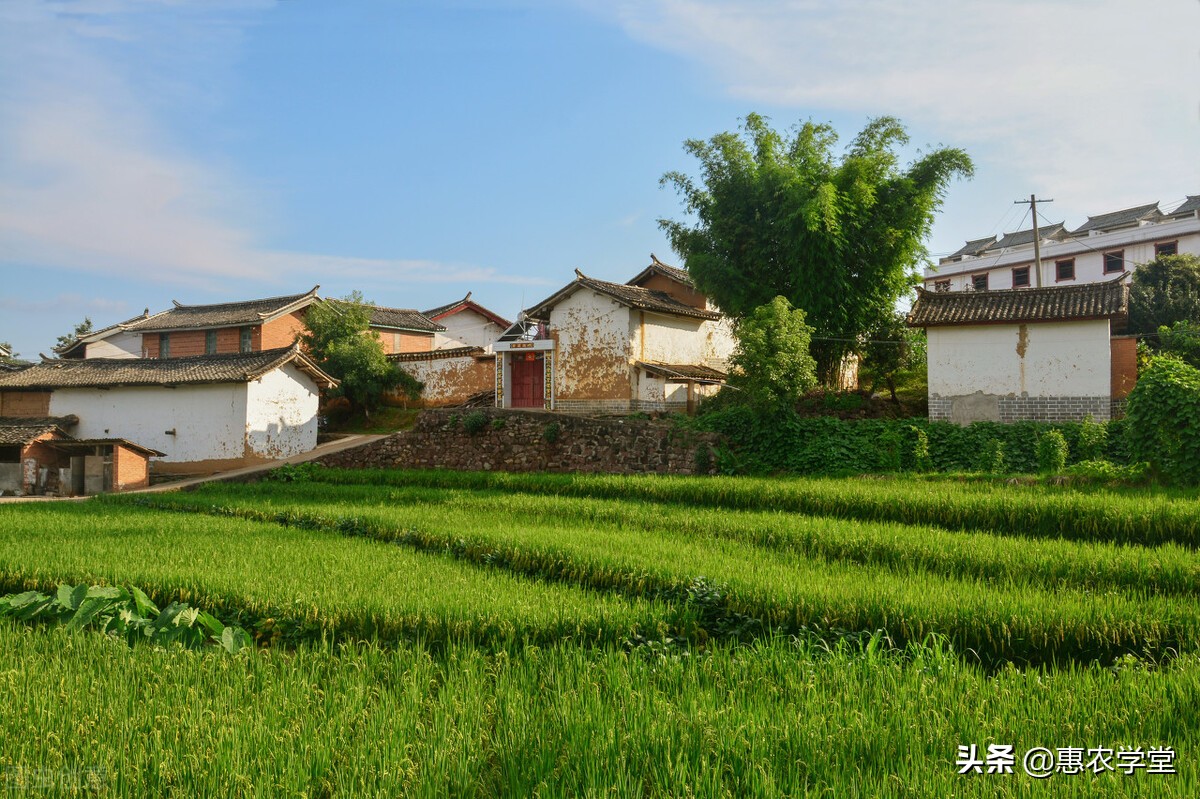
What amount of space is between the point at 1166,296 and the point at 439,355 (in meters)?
26.2

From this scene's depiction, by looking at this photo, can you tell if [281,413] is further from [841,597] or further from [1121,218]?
[1121,218]

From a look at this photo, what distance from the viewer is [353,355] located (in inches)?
1142

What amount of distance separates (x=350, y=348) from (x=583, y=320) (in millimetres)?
9656

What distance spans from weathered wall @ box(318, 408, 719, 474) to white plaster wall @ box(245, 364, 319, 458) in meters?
2.74

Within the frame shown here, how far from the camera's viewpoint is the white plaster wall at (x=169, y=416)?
2486 cm

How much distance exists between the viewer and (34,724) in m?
4.12

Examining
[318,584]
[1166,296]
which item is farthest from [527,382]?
[1166,296]

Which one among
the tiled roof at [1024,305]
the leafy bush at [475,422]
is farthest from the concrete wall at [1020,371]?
the leafy bush at [475,422]

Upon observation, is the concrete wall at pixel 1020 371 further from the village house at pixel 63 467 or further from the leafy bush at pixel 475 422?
the village house at pixel 63 467

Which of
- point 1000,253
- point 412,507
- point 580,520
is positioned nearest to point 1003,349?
point 580,520

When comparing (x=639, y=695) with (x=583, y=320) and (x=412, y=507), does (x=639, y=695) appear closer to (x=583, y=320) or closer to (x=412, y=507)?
(x=412, y=507)

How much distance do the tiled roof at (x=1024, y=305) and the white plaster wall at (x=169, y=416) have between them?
67.7 feet

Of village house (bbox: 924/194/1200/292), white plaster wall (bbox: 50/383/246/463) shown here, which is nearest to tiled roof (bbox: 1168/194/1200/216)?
village house (bbox: 924/194/1200/292)

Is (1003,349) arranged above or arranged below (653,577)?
above
